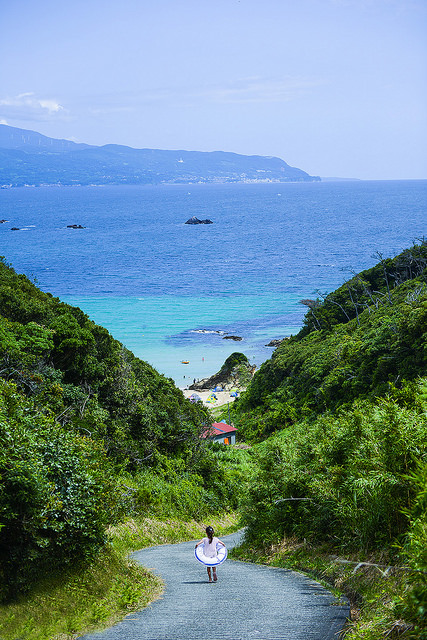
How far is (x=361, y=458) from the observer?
888cm

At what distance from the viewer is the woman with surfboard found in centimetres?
921

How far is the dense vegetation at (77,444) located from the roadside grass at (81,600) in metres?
0.29

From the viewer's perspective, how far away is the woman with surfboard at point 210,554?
363 inches

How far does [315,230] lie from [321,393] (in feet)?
368

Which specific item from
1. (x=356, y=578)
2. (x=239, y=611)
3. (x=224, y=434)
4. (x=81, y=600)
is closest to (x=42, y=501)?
(x=81, y=600)

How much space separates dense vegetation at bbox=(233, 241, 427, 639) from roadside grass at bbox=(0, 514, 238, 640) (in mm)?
3122

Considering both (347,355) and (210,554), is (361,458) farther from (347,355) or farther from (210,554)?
(347,355)

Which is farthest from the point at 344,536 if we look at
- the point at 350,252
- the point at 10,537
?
the point at 350,252

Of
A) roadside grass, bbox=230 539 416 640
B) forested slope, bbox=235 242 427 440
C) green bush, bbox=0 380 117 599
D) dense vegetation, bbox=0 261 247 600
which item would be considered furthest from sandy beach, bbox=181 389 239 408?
green bush, bbox=0 380 117 599

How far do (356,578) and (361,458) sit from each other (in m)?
1.89

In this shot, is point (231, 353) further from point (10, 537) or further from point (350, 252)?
point (350, 252)

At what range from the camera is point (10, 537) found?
8.13 m

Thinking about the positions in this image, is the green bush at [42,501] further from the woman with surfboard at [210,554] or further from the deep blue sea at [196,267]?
the deep blue sea at [196,267]

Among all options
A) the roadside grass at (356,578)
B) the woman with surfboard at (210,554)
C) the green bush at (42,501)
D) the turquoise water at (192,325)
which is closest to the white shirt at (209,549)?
the woman with surfboard at (210,554)
